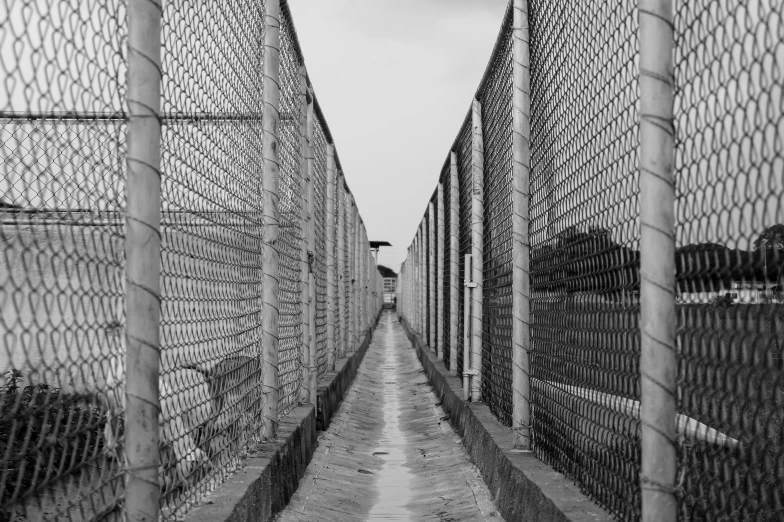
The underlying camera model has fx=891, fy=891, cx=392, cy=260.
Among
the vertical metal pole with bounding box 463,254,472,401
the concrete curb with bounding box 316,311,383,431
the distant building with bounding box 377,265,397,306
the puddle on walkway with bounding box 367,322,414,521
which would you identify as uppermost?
the distant building with bounding box 377,265,397,306

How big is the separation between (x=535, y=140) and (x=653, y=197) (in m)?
2.31

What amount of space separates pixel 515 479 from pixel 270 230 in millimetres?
1811

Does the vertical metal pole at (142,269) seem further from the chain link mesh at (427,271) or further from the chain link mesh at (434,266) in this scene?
the chain link mesh at (427,271)

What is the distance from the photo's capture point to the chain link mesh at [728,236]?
74.2 inches

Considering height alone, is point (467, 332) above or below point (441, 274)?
below

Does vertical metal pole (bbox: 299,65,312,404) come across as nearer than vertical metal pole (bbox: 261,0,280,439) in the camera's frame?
No

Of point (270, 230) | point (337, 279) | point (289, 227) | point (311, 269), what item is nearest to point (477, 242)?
point (311, 269)

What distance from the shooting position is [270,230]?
4781 mm

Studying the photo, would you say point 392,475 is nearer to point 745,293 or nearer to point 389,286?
point 745,293

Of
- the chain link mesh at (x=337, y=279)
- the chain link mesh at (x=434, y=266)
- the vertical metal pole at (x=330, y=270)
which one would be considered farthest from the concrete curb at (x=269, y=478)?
the chain link mesh at (x=434, y=266)

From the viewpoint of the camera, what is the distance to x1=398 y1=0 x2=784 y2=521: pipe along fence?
1.99 meters

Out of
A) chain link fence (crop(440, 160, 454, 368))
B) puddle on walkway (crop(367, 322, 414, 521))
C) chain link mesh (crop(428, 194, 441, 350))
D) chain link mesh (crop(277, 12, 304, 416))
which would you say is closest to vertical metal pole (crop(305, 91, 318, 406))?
chain link mesh (crop(277, 12, 304, 416))

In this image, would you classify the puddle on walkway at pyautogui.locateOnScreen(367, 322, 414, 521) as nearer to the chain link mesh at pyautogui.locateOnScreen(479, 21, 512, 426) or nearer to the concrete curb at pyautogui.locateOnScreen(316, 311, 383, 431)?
the concrete curb at pyautogui.locateOnScreen(316, 311, 383, 431)

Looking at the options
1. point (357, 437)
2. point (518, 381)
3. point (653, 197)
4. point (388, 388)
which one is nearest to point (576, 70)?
point (653, 197)
